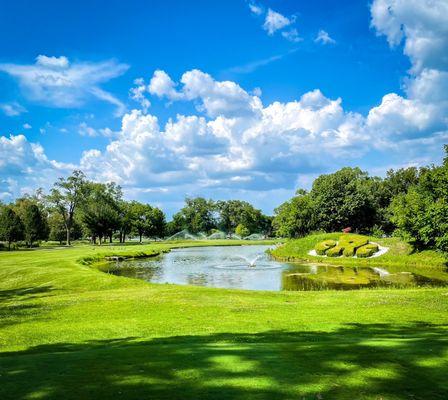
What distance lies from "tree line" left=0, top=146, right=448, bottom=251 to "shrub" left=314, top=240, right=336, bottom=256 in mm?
10582

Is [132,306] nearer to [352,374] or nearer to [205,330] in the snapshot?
[205,330]

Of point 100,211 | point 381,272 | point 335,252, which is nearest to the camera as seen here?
point 381,272

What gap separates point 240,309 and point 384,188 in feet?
325

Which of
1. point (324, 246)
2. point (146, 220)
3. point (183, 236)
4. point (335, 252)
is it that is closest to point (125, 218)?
point (146, 220)

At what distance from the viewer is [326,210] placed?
92.6 meters

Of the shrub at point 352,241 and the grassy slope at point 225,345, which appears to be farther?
the shrub at point 352,241

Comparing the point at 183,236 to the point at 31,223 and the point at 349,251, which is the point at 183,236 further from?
the point at 349,251

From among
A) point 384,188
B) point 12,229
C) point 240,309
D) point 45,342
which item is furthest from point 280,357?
point 384,188

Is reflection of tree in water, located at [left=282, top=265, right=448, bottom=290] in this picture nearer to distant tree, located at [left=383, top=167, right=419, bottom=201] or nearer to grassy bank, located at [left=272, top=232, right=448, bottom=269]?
grassy bank, located at [left=272, top=232, right=448, bottom=269]

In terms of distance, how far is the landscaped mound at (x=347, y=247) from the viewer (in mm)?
60500

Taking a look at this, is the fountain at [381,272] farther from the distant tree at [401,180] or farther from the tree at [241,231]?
the tree at [241,231]

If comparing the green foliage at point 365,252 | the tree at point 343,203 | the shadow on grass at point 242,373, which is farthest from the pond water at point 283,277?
the tree at point 343,203

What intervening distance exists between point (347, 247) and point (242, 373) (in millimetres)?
59024

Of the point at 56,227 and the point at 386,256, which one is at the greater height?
the point at 56,227
